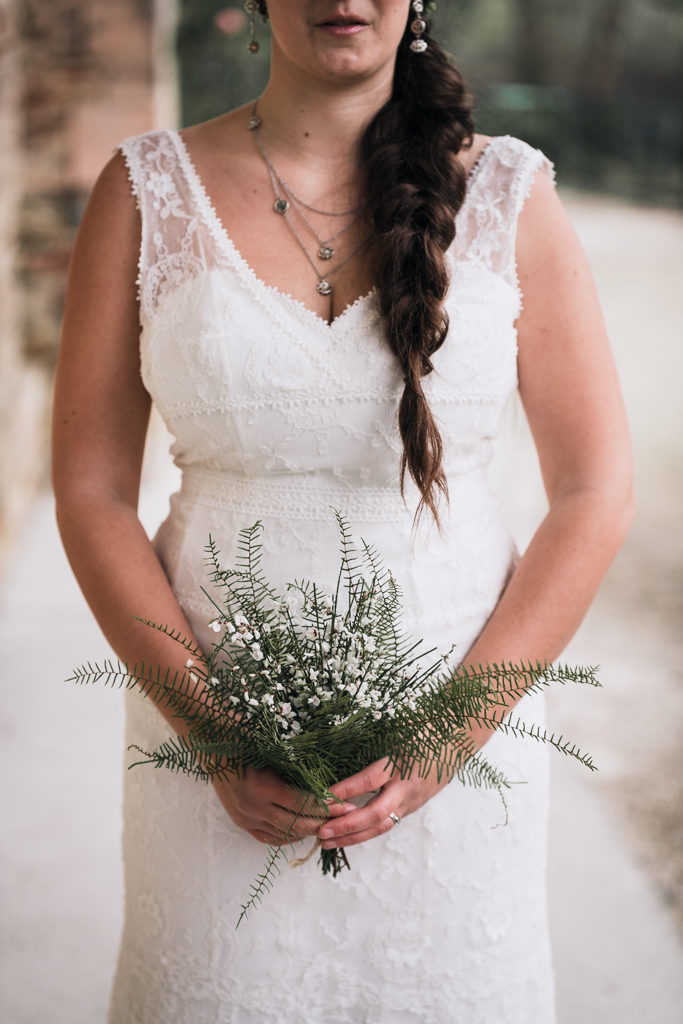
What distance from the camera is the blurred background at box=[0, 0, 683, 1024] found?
305 cm

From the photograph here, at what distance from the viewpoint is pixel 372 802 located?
146 cm

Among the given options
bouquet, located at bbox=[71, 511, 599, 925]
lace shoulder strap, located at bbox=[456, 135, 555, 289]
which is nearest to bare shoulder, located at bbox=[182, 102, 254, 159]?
lace shoulder strap, located at bbox=[456, 135, 555, 289]

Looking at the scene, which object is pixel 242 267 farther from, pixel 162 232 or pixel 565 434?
pixel 565 434

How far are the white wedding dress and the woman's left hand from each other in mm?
167

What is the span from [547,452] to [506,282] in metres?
0.28

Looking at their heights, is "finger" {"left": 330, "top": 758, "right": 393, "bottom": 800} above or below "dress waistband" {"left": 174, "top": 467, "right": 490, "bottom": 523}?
below

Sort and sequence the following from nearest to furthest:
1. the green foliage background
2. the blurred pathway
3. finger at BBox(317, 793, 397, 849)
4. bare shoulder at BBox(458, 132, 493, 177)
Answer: finger at BBox(317, 793, 397, 849) → bare shoulder at BBox(458, 132, 493, 177) → the blurred pathway → the green foliage background

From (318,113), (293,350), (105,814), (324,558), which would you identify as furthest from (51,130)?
(324,558)

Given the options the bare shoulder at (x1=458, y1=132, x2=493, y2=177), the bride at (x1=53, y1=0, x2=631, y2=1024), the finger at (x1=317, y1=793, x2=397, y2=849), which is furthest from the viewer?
the bare shoulder at (x1=458, y1=132, x2=493, y2=177)

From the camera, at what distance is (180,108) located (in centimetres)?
717

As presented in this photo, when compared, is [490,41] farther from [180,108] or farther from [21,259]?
[21,259]

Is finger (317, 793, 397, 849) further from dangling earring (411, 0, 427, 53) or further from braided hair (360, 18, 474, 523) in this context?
dangling earring (411, 0, 427, 53)

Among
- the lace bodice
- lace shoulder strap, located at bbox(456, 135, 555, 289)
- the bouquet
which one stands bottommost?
the bouquet

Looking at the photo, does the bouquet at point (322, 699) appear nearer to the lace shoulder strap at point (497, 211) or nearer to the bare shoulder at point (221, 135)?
the lace shoulder strap at point (497, 211)
